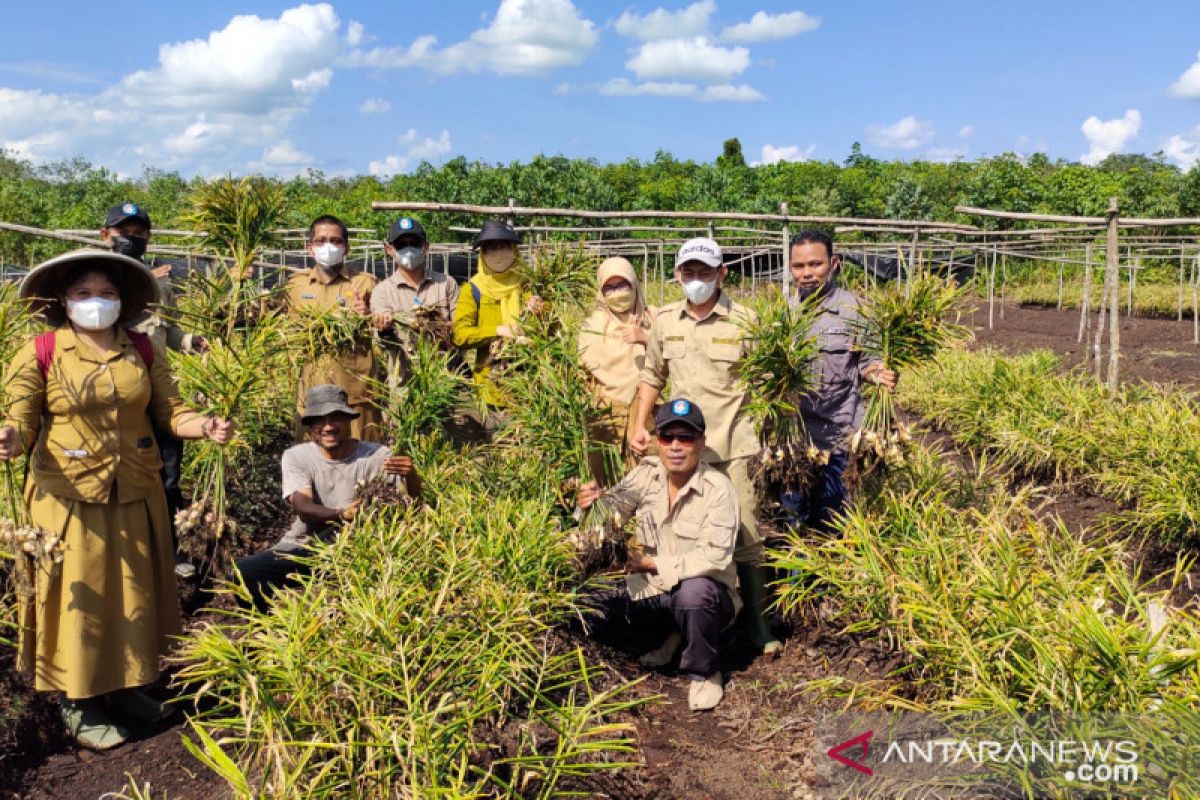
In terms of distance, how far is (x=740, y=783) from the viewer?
2.90 metres

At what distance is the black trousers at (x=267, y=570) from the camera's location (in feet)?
12.2

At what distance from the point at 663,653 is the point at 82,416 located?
2394 millimetres

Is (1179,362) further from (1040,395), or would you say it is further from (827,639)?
(827,639)

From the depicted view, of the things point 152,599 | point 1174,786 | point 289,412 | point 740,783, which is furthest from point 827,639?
point 289,412

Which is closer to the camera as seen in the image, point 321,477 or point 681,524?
point 681,524

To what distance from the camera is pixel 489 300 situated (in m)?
4.47

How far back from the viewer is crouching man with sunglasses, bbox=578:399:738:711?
344 cm

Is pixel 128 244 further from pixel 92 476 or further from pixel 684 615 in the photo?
pixel 684 615

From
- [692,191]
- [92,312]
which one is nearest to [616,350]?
[92,312]

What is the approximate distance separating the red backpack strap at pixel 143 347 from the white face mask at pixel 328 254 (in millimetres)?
1171

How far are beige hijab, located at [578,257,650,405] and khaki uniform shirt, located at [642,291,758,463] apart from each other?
25 centimetres

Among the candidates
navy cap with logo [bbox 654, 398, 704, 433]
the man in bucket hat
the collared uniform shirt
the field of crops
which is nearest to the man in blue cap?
the field of crops

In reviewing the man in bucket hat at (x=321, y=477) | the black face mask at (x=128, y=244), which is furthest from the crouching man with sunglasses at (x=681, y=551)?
the black face mask at (x=128, y=244)

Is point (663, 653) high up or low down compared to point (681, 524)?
down
